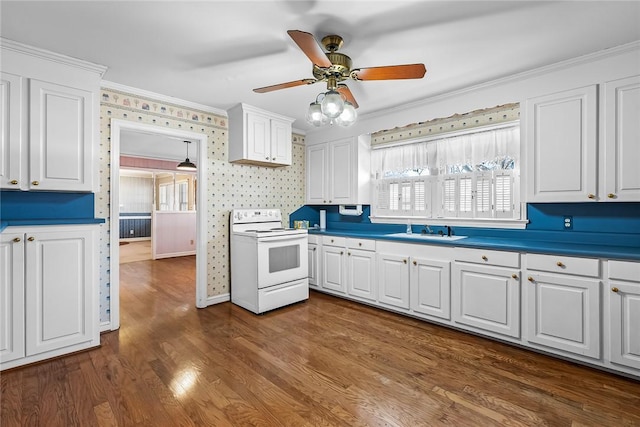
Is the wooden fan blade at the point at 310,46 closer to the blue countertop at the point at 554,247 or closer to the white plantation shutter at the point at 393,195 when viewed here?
the blue countertop at the point at 554,247

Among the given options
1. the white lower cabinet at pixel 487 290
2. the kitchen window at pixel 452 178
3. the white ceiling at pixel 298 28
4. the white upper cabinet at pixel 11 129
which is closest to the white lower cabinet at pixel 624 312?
the white lower cabinet at pixel 487 290

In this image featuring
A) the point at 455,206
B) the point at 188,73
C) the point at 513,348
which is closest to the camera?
the point at 513,348

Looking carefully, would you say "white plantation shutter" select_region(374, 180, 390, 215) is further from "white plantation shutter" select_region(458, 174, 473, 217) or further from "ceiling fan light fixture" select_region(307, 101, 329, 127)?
"ceiling fan light fixture" select_region(307, 101, 329, 127)

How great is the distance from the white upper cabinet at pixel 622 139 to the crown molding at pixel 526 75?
0.23 m

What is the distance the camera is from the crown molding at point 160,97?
3.00 metres

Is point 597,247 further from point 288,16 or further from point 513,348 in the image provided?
point 288,16

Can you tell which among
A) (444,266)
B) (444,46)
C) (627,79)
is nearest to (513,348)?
(444,266)

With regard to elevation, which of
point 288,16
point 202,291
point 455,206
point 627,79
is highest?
point 288,16

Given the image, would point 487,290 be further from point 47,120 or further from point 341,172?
point 47,120

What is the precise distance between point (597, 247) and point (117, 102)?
4.48 metres

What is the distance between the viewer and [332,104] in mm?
2082

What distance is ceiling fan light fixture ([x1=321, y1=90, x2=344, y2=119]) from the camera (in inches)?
82.0

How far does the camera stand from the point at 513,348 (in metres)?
2.62

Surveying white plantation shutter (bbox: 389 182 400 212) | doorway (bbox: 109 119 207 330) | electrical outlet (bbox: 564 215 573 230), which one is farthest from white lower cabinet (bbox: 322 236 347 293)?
electrical outlet (bbox: 564 215 573 230)
